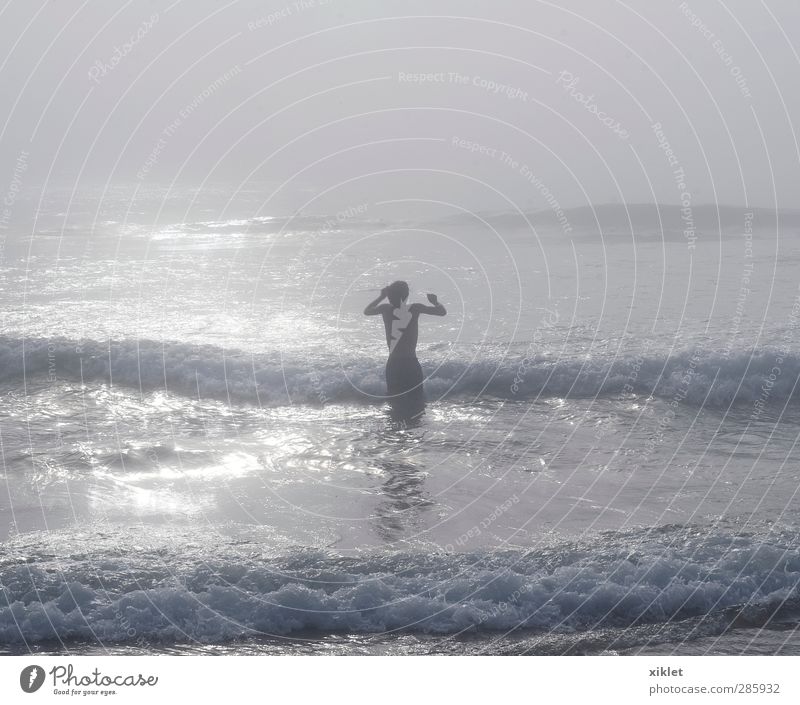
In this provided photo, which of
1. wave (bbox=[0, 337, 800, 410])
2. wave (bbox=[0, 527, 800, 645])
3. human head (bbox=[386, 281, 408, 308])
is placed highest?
human head (bbox=[386, 281, 408, 308])

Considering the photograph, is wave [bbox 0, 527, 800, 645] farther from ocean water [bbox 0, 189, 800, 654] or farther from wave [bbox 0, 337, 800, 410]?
wave [bbox 0, 337, 800, 410]

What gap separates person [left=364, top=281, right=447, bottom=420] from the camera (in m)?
12.8

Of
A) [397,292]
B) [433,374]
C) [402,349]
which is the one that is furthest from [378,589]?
[433,374]

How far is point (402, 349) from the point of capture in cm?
1327

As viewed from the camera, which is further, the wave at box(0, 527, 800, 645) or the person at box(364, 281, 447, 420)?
the person at box(364, 281, 447, 420)

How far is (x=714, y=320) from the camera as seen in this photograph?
61.3 ft

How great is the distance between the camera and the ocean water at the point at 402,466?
691 cm

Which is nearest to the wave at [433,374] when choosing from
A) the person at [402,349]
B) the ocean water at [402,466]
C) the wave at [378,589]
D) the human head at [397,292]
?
the ocean water at [402,466]

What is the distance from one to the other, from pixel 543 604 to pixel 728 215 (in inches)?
1619

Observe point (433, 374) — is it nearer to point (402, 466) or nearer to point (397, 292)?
point (397, 292)

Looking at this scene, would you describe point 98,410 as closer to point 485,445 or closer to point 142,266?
point 485,445

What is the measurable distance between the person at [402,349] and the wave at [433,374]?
2.88 ft

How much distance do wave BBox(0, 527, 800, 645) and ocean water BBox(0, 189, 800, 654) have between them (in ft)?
0.08

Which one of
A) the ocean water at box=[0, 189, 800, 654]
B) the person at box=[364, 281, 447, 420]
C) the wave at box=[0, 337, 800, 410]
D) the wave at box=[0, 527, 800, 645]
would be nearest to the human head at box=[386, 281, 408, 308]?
the person at box=[364, 281, 447, 420]
